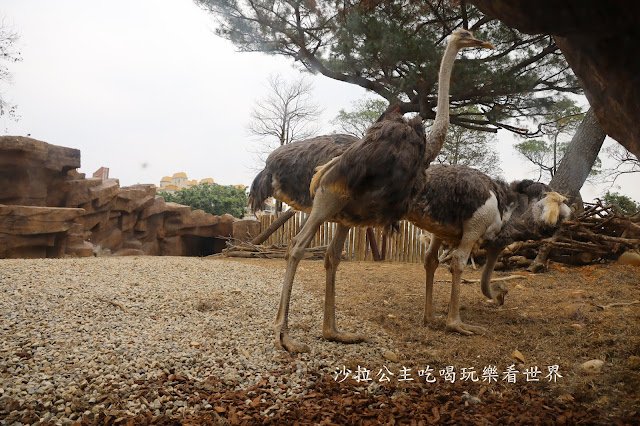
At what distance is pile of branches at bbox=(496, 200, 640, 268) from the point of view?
601 centimetres

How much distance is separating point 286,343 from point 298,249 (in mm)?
620

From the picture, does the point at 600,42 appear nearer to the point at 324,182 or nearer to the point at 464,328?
the point at 324,182

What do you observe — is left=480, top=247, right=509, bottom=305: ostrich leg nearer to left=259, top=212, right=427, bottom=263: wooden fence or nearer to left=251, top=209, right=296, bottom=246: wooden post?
left=259, top=212, right=427, bottom=263: wooden fence

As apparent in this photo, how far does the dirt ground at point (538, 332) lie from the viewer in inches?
82.4

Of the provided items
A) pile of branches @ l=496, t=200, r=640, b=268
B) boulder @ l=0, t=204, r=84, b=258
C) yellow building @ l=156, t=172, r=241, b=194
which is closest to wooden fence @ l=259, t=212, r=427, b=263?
pile of branches @ l=496, t=200, r=640, b=268

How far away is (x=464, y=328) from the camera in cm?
360

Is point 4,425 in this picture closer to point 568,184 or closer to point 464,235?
point 464,235

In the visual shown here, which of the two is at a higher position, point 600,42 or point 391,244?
point 600,42

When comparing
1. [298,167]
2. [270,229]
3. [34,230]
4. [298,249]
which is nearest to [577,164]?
[298,167]

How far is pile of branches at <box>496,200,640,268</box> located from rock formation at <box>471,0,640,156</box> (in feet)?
16.2

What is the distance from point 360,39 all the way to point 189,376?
15.0 feet

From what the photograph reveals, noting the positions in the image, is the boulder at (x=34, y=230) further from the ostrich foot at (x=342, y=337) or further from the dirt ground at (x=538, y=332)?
the ostrich foot at (x=342, y=337)

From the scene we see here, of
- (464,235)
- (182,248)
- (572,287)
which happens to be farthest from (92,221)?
(572,287)

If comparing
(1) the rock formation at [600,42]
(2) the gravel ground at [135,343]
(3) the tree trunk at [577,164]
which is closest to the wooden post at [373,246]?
(3) the tree trunk at [577,164]
